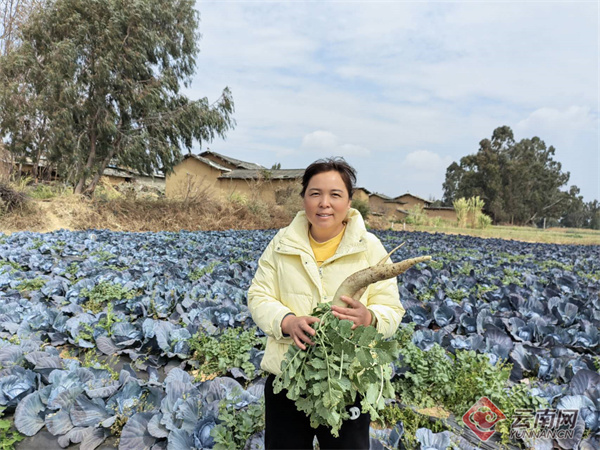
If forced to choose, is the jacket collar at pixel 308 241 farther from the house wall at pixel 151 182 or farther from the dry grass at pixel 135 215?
the house wall at pixel 151 182

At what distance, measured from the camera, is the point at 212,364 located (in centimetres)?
303

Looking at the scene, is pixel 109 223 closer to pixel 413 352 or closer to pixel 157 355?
pixel 157 355

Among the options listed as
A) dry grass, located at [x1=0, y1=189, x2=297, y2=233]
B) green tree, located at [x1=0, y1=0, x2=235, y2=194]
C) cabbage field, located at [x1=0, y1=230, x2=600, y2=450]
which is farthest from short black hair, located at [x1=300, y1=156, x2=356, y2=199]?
green tree, located at [x1=0, y1=0, x2=235, y2=194]

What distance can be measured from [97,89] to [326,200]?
20156 millimetres

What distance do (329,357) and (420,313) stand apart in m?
3.13

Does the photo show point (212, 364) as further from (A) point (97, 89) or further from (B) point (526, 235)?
(B) point (526, 235)

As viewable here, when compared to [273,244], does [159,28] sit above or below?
above

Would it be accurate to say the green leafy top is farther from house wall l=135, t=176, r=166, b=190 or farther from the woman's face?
house wall l=135, t=176, r=166, b=190

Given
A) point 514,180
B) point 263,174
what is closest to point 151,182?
point 263,174

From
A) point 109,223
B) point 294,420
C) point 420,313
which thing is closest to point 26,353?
point 294,420

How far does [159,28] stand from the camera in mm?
19453

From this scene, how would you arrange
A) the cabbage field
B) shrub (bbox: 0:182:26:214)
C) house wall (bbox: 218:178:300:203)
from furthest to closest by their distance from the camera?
house wall (bbox: 218:178:300:203)
shrub (bbox: 0:182:26:214)
the cabbage field

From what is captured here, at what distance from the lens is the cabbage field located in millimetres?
2102

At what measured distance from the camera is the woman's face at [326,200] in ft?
4.91
